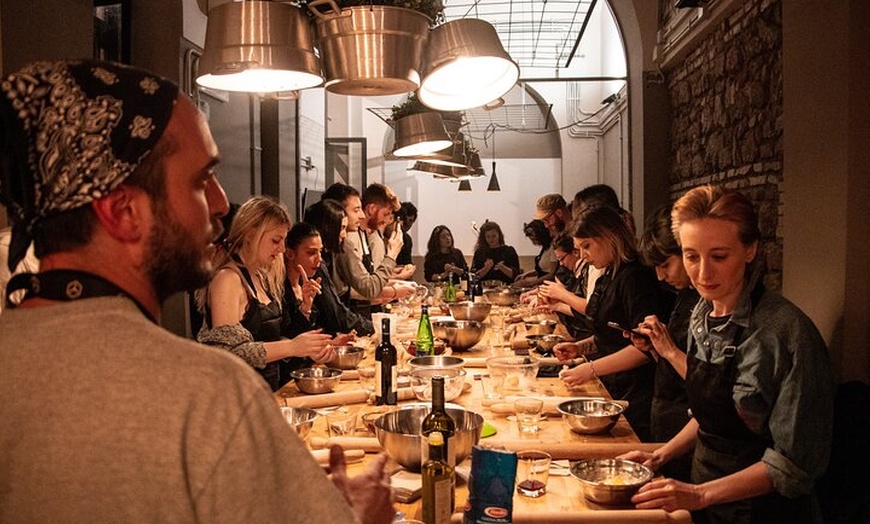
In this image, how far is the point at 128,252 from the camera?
101 cm

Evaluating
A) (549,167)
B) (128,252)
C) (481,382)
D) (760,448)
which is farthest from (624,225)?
(549,167)

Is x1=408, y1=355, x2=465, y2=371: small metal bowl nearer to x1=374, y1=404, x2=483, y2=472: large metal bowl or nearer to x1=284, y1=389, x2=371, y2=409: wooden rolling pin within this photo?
x1=284, y1=389, x2=371, y2=409: wooden rolling pin

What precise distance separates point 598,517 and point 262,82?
1.78 meters

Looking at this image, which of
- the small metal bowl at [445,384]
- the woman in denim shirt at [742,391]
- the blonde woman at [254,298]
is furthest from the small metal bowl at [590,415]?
the blonde woman at [254,298]

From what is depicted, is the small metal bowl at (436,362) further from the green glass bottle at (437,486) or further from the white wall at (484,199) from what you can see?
the white wall at (484,199)

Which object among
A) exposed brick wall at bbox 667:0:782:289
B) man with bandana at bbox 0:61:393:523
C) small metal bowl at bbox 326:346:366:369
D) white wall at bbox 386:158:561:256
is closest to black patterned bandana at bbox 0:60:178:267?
man with bandana at bbox 0:61:393:523

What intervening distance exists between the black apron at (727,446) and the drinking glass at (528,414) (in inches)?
19.7

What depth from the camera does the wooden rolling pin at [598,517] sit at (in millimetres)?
1755

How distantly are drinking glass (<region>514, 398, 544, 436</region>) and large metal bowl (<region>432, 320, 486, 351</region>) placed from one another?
1620 millimetres

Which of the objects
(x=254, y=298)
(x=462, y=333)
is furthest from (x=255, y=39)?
(x=462, y=333)

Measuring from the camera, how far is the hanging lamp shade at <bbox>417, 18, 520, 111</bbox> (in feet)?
7.80

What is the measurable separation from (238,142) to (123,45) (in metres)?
1.52

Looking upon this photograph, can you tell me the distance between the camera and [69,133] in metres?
0.96

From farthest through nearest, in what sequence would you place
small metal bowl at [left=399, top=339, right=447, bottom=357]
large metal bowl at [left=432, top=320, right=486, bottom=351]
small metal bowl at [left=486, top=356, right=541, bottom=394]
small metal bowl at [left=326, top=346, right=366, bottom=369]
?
large metal bowl at [left=432, top=320, right=486, bottom=351] → small metal bowl at [left=399, top=339, right=447, bottom=357] → small metal bowl at [left=326, top=346, right=366, bottom=369] → small metal bowl at [left=486, top=356, right=541, bottom=394]
